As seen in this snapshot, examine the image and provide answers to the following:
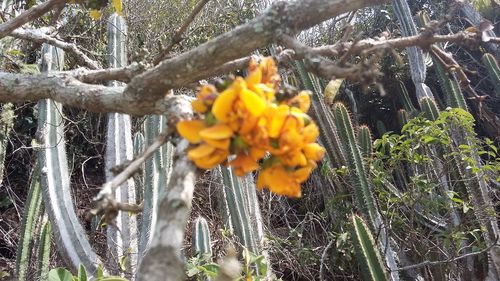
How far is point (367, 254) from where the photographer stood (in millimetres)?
2762

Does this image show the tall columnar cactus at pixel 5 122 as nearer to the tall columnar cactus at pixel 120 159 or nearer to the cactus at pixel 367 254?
the tall columnar cactus at pixel 120 159

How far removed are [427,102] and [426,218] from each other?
35.2 inches

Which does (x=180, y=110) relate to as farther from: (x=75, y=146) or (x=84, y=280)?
(x=75, y=146)

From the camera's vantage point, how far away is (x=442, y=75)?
14.0 ft

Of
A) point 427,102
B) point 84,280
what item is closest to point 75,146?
point 427,102

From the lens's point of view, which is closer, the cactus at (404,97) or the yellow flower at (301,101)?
the yellow flower at (301,101)

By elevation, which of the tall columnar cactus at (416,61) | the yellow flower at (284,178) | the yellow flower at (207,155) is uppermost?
the tall columnar cactus at (416,61)

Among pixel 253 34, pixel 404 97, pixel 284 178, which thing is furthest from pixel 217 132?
pixel 404 97

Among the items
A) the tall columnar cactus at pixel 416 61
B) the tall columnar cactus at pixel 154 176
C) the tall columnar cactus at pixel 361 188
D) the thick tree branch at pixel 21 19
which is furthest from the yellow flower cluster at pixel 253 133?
the tall columnar cactus at pixel 416 61

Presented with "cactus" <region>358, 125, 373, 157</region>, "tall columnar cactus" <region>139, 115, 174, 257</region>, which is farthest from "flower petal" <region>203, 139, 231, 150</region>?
"cactus" <region>358, 125, 373, 157</region>

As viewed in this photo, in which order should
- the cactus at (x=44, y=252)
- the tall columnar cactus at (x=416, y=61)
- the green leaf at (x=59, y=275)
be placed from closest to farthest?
the green leaf at (x=59, y=275) < the cactus at (x=44, y=252) < the tall columnar cactus at (x=416, y=61)

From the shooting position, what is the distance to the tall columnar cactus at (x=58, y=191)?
299 centimetres

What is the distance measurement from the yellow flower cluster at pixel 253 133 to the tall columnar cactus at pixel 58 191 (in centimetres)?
235

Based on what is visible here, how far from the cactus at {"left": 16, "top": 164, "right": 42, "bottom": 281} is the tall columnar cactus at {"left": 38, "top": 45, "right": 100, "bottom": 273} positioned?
33 centimetres
